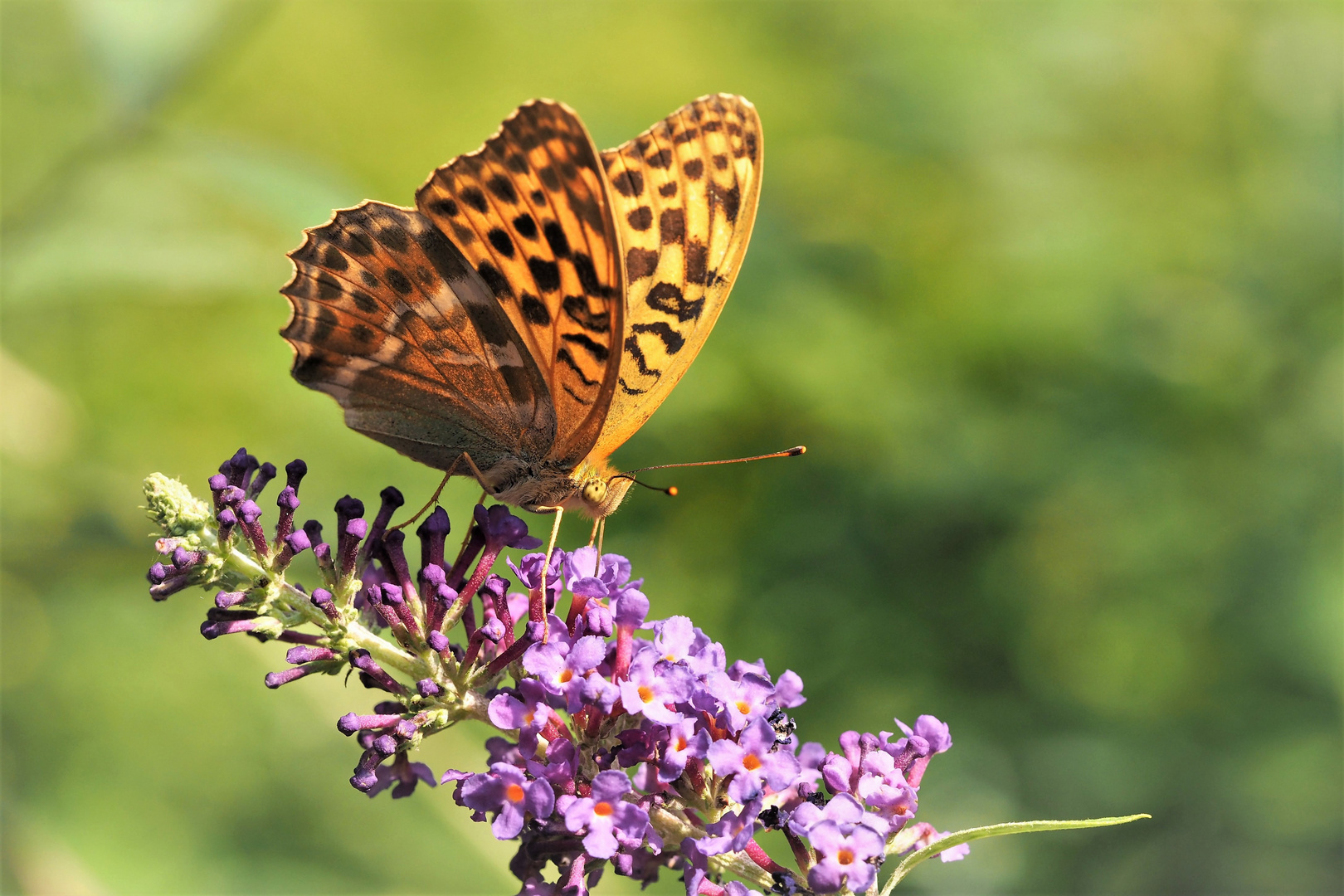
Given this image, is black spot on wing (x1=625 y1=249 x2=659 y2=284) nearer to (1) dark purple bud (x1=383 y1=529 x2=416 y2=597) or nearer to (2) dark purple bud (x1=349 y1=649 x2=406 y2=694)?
(1) dark purple bud (x1=383 y1=529 x2=416 y2=597)

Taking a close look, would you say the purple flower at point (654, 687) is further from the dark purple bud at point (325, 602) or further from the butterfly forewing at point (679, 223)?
the butterfly forewing at point (679, 223)

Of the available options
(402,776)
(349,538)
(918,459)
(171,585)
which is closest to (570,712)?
(402,776)

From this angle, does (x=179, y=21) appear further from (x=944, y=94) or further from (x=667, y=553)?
(x=944, y=94)

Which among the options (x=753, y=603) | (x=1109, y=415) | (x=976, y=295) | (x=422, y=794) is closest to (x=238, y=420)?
(x=422, y=794)

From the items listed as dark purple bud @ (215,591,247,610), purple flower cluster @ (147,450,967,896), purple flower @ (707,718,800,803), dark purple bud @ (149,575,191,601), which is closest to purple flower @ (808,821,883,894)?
purple flower cluster @ (147,450,967,896)

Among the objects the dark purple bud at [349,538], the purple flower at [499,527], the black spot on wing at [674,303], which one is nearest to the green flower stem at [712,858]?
the purple flower at [499,527]

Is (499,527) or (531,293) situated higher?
(531,293)

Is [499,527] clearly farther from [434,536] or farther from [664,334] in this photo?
[664,334]
